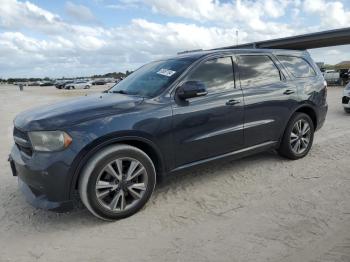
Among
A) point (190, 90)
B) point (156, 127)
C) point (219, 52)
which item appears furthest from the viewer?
point (219, 52)

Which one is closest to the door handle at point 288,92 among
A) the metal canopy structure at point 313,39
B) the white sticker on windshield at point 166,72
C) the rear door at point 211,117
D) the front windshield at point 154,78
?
the rear door at point 211,117

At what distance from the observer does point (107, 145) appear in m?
3.63

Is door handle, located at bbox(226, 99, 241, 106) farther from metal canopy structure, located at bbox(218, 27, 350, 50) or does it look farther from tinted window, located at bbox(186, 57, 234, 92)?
metal canopy structure, located at bbox(218, 27, 350, 50)

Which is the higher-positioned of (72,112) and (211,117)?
(72,112)

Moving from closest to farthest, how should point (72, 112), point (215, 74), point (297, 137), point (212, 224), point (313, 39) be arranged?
point (212, 224) < point (72, 112) < point (215, 74) < point (297, 137) < point (313, 39)

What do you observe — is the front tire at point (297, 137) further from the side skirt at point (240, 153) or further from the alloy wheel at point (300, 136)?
the side skirt at point (240, 153)

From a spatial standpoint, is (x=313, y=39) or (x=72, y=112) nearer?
(x=72, y=112)

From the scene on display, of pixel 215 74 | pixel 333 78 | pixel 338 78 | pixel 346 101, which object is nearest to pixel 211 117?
pixel 215 74

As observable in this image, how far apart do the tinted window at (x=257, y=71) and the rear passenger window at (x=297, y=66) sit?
0.30 m

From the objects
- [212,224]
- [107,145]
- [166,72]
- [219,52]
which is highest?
[219,52]

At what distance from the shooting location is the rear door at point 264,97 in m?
4.79

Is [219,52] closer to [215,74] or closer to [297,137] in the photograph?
[215,74]

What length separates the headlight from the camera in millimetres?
3400

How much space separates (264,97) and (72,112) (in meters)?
2.69
